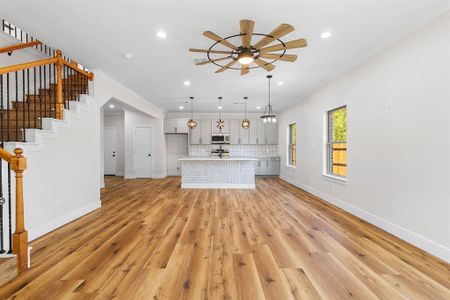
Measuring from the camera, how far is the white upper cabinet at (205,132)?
9.20 meters

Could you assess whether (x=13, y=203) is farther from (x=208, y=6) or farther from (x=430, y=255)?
(x=430, y=255)

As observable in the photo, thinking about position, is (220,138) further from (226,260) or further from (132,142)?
(226,260)

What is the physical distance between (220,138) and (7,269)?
296 inches

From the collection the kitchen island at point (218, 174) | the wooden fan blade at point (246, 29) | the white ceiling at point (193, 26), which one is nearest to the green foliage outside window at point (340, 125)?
the white ceiling at point (193, 26)

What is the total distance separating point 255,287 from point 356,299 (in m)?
0.84

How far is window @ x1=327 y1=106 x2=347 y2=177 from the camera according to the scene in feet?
15.1

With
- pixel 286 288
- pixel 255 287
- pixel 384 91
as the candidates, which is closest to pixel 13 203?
pixel 255 287

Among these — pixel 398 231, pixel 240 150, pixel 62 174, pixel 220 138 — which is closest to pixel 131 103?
pixel 62 174

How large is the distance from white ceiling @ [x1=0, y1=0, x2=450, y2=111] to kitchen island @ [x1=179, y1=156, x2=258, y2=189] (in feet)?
9.83

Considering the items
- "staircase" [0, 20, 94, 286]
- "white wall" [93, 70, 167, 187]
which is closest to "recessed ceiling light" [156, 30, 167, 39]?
"staircase" [0, 20, 94, 286]

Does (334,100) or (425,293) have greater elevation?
(334,100)

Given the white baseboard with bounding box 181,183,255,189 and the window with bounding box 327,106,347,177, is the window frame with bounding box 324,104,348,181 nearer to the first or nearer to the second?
the window with bounding box 327,106,347,177

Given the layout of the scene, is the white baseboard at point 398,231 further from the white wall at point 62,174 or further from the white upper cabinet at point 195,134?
the white upper cabinet at point 195,134

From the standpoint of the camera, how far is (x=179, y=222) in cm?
357
